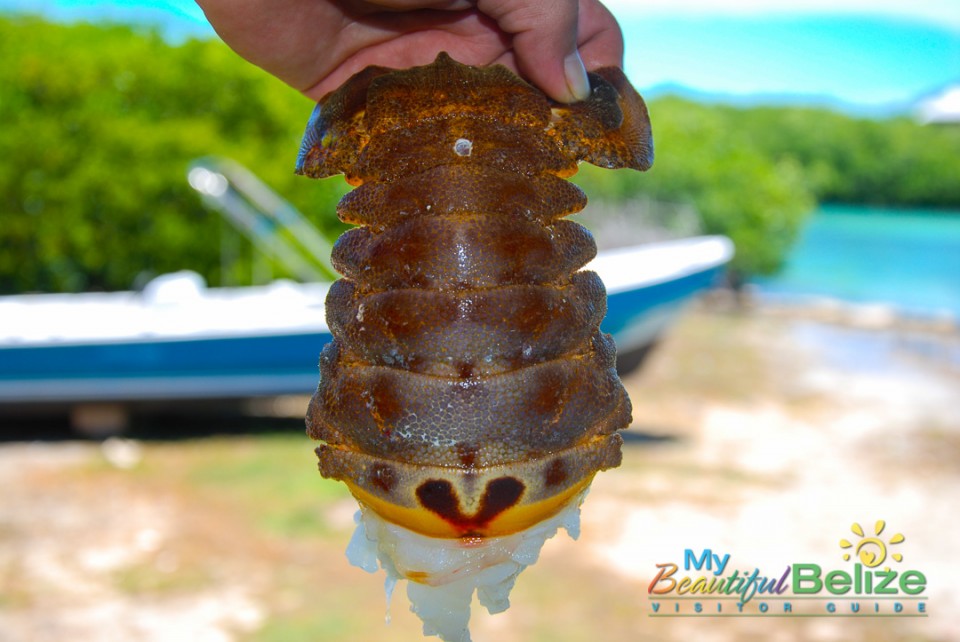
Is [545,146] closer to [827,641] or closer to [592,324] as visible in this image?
[592,324]

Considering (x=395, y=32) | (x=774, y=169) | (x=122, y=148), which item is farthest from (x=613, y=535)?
(x=774, y=169)

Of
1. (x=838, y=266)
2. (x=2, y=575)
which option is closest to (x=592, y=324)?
(x=2, y=575)

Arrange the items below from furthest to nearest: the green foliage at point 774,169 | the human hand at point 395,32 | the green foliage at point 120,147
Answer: the green foliage at point 774,169, the green foliage at point 120,147, the human hand at point 395,32

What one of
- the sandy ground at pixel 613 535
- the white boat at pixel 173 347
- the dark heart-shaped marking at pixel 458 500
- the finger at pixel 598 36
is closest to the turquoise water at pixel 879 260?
the sandy ground at pixel 613 535

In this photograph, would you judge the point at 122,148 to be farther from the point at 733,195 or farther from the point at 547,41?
the point at 733,195

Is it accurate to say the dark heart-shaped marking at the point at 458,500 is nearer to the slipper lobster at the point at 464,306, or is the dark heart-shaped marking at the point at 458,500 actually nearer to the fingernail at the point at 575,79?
the slipper lobster at the point at 464,306

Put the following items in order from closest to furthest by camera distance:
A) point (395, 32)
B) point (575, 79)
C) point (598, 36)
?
1. point (575, 79)
2. point (598, 36)
3. point (395, 32)
